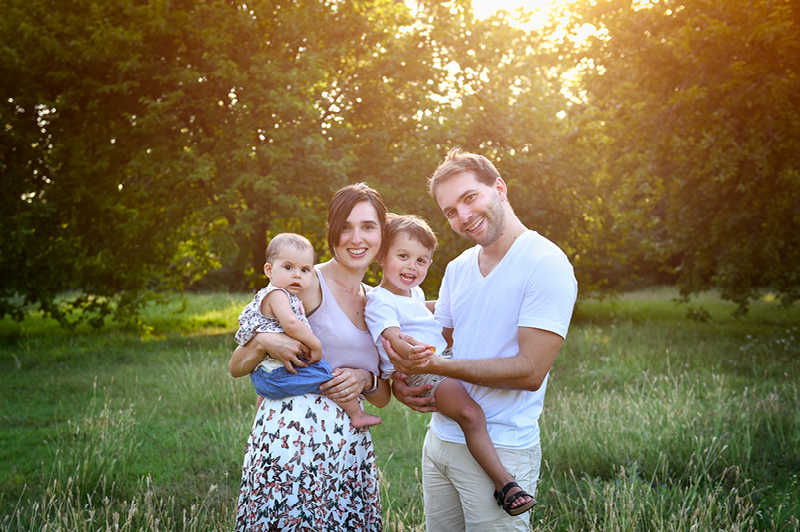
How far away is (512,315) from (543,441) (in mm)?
3370

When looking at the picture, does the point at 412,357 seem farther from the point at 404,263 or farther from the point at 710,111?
the point at 710,111

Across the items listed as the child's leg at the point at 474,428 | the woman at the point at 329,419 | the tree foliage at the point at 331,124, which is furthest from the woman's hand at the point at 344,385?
the tree foliage at the point at 331,124

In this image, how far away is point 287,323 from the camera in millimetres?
2746

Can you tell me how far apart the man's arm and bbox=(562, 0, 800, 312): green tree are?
8187mm

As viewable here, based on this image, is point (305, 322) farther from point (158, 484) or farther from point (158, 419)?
point (158, 419)

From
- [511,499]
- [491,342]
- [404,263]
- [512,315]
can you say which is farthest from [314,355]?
[511,499]

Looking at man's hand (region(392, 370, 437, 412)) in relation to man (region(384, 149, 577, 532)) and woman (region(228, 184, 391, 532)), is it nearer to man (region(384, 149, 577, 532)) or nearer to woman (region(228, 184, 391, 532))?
man (region(384, 149, 577, 532))

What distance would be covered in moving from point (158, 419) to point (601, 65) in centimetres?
968

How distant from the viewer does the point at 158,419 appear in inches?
275

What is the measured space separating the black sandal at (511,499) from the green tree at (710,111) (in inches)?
335

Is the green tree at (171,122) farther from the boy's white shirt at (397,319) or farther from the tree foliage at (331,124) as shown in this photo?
the boy's white shirt at (397,319)

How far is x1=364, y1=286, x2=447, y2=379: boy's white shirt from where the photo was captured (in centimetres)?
285

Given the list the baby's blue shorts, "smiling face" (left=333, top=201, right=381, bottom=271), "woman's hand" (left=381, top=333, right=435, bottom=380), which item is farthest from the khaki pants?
"smiling face" (left=333, top=201, right=381, bottom=271)

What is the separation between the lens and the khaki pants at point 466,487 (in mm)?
2559
